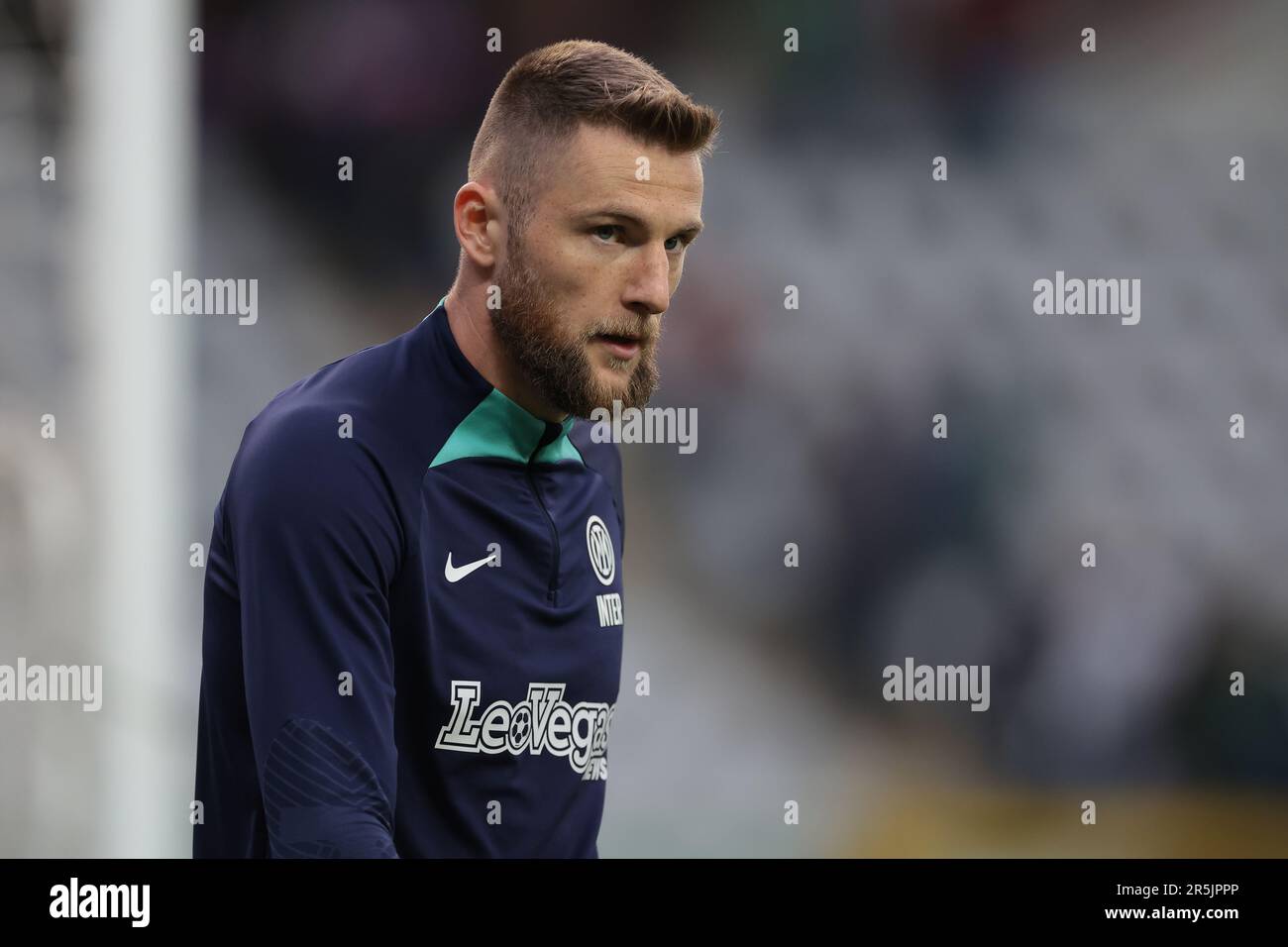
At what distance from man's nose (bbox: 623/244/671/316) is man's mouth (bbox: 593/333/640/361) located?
0.18 feet

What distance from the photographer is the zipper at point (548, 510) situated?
77.5 inches

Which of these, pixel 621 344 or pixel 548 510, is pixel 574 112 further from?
pixel 548 510

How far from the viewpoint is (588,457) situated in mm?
2238

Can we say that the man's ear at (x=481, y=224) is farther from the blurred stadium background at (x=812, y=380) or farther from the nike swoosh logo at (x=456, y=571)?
the blurred stadium background at (x=812, y=380)

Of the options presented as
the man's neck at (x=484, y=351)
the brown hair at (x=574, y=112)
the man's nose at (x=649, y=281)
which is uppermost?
the brown hair at (x=574, y=112)

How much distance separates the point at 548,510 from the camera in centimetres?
202

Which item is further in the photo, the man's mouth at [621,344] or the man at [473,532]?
the man's mouth at [621,344]

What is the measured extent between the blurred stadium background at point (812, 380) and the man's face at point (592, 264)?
77.9 inches

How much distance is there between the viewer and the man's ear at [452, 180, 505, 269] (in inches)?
77.0

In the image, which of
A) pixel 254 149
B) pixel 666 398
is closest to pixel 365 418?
pixel 666 398

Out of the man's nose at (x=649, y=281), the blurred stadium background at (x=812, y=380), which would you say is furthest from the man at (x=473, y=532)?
the blurred stadium background at (x=812, y=380)

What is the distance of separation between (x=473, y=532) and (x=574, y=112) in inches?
24.9

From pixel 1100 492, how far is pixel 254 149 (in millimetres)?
2872

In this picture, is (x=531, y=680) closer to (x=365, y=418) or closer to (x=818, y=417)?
(x=365, y=418)
